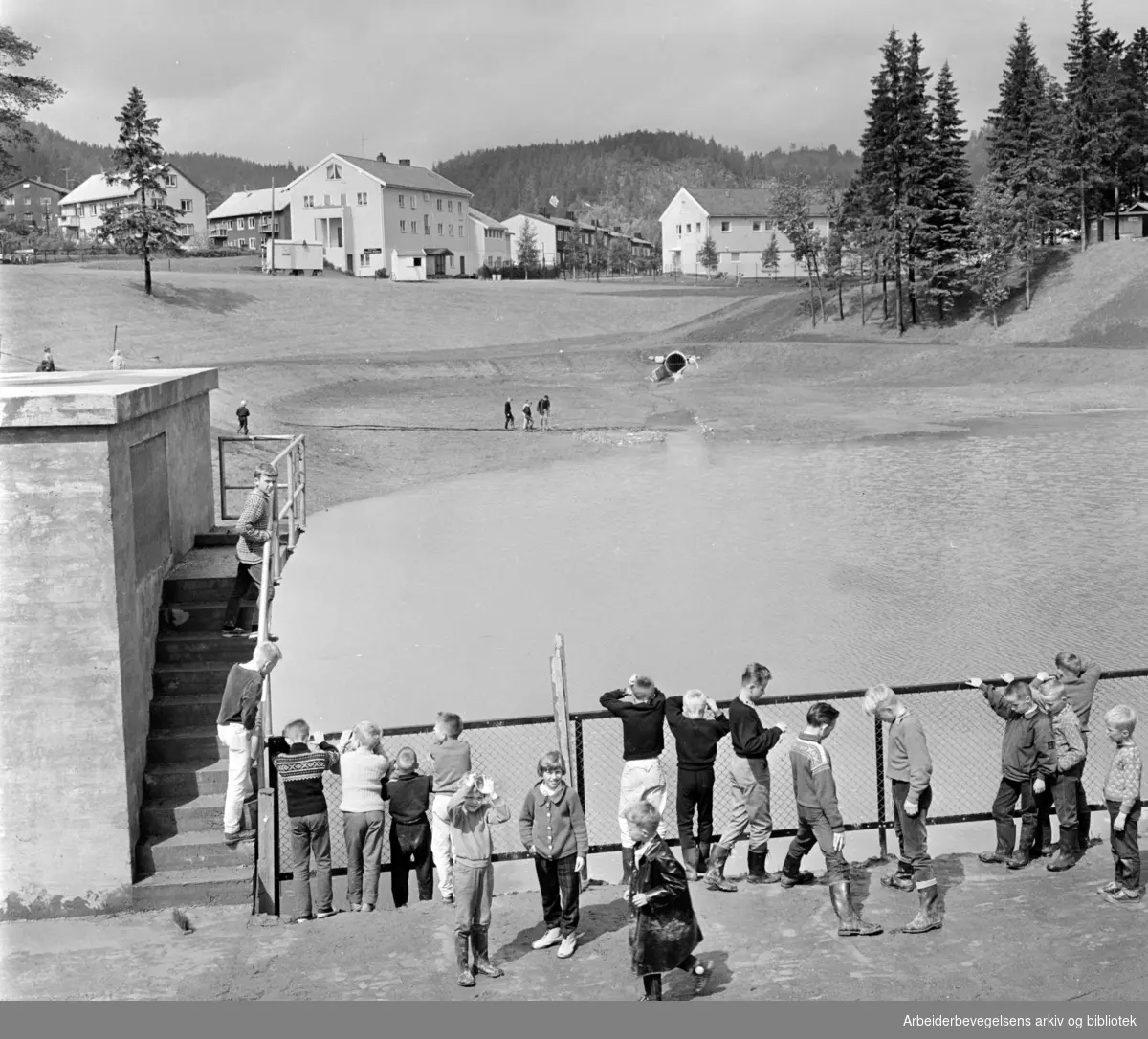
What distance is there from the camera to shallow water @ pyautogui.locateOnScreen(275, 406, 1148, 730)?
711 inches

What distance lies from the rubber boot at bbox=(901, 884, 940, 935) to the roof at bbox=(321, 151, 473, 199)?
98733 mm

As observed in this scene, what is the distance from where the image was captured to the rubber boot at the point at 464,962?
8078mm

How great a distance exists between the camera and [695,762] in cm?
964

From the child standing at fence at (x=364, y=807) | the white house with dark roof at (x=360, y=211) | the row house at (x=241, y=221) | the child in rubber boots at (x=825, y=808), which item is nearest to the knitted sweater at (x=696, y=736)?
the child in rubber boots at (x=825, y=808)

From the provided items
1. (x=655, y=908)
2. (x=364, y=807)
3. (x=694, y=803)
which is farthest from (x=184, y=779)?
(x=655, y=908)

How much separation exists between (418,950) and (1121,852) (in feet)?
16.6

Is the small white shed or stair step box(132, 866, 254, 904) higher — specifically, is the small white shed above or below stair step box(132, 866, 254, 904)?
above

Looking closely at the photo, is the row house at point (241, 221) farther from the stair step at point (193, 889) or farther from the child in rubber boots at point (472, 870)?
the child in rubber boots at point (472, 870)

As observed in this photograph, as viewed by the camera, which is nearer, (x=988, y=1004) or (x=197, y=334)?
(x=988, y=1004)

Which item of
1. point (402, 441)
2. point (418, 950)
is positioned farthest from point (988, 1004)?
point (402, 441)

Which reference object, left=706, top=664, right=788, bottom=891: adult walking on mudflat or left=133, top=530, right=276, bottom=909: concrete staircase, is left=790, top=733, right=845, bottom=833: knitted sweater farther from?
left=133, top=530, right=276, bottom=909: concrete staircase

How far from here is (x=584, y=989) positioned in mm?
8070

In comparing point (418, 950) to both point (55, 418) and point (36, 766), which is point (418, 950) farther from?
point (55, 418)

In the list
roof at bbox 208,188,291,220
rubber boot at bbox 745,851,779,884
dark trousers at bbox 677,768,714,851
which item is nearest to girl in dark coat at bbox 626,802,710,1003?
dark trousers at bbox 677,768,714,851
